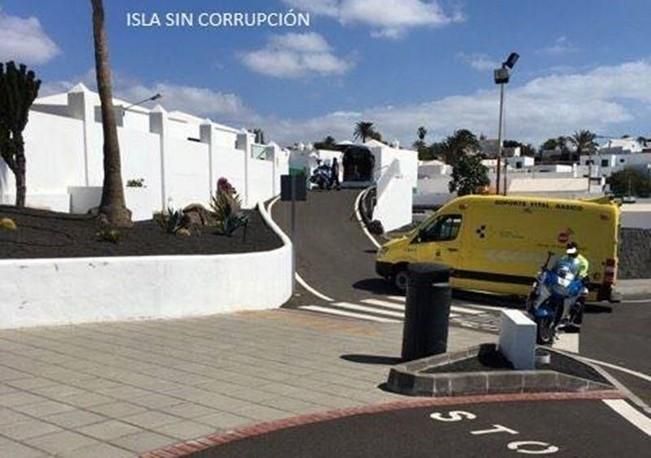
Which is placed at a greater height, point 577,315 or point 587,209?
point 587,209

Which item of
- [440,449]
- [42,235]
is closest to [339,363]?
[440,449]

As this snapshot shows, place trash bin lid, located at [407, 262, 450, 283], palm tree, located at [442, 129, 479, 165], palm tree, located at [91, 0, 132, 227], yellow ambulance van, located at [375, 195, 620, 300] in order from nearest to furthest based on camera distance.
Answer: trash bin lid, located at [407, 262, 450, 283], palm tree, located at [91, 0, 132, 227], yellow ambulance van, located at [375, 195, 620, 300], palm tree, located at [442, 129, 479, 165]

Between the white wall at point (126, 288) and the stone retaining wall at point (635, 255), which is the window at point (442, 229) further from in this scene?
the stone retaining wall at point (635, 255)

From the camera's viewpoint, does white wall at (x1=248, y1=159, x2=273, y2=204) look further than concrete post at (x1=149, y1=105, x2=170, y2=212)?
Yes

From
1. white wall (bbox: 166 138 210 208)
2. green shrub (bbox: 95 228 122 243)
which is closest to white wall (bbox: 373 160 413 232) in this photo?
white wall (bbox: 166 138 210 208)

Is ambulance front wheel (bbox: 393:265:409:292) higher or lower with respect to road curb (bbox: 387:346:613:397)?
lower

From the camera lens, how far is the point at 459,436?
6.41 m

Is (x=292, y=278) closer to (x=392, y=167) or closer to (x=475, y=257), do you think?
(x=475, y=257)

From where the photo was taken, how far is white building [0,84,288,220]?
60.6 feet

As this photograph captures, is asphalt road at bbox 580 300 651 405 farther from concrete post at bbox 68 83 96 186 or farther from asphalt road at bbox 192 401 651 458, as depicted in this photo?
concrete post at bbox 68 83 96 186

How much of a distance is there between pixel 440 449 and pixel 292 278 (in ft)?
40.4

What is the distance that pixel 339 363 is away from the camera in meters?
9.45

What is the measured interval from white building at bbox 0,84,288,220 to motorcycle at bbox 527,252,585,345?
11.5 meters

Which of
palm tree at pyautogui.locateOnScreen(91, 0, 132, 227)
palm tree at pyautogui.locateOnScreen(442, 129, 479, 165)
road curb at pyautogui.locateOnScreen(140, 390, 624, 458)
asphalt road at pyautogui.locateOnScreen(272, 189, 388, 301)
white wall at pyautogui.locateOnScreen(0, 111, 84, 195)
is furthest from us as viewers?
palm tree at pyautogui.locateOnScreen(442, 129, 479, 165)
